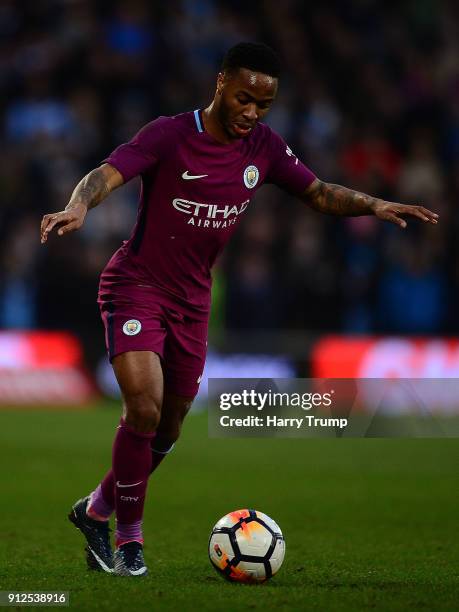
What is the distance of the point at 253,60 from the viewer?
560 cm

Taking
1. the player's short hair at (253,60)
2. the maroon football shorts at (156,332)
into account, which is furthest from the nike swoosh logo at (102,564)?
the player's short hair at (253,60)

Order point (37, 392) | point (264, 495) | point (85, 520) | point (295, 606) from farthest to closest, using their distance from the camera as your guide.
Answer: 1. point (37, 392)
2. point (264, 495)
3. point (85, 520)
4. point (295, 606)

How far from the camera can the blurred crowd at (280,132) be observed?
14.7 meters

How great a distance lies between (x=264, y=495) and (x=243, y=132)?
11.4ft

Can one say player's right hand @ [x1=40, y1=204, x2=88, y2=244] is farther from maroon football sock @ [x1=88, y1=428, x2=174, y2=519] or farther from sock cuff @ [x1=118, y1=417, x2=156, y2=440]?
maroon football sock @ [x1=88, y1=428, x2=174, y2=519]

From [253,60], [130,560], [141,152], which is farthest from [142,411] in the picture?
[253,60]

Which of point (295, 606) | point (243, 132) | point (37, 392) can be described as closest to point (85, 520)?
point (295, 606)

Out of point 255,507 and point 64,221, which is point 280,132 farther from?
point 64,221

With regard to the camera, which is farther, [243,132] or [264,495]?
[264,495]

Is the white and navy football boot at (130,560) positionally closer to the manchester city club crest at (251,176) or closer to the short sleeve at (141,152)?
the short sleeve at (141,152)

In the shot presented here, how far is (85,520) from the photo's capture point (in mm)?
5930

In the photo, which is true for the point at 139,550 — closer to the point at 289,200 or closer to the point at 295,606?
the point at 295,606

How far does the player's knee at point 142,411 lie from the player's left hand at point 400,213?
143 centimetres

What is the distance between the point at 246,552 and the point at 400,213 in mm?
1751
